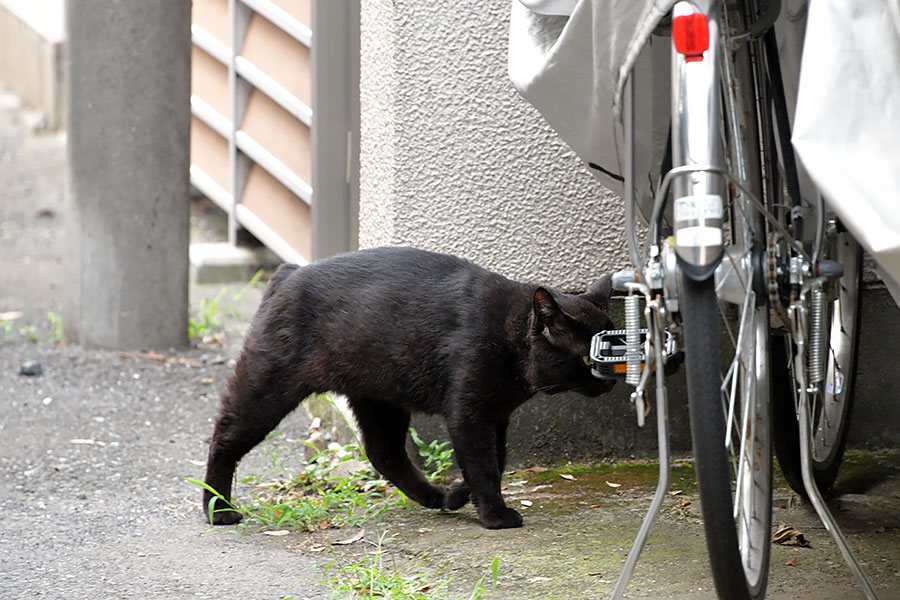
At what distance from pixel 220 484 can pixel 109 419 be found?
1.10 meters

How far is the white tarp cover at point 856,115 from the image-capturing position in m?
1.84

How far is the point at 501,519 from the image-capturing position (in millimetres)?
2910

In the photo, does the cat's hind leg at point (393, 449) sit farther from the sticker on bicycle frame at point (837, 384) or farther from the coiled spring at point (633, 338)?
the coiled spring at point (633, 338)

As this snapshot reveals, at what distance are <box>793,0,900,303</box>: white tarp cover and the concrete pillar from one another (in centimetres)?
329

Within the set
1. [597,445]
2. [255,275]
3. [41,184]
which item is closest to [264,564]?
[597,445]

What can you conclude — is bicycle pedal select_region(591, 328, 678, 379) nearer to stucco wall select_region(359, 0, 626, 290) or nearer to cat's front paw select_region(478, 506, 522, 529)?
cat's front paw select_region(478, 506, 522, 529)

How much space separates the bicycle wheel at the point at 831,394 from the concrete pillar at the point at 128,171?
275 cm

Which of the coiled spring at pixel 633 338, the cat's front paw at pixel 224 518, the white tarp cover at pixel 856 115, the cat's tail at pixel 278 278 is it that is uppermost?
the white tarp cover at pixel 856 115

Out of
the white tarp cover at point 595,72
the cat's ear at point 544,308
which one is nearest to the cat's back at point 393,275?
the cat's ear at point 544,308

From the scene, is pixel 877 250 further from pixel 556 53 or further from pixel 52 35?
pixel 52 35

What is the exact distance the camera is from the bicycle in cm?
191

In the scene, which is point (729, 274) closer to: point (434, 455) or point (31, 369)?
point (434, 455)

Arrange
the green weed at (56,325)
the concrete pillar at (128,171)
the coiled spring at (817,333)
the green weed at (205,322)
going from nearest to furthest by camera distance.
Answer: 1. the coiled spring at (817,333)
2. the concrete pillar at (128,171)
3. the green weed at (56,325)
4. the green weed at (205,322)

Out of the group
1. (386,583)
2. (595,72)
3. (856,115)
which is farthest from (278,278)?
(856,115)
